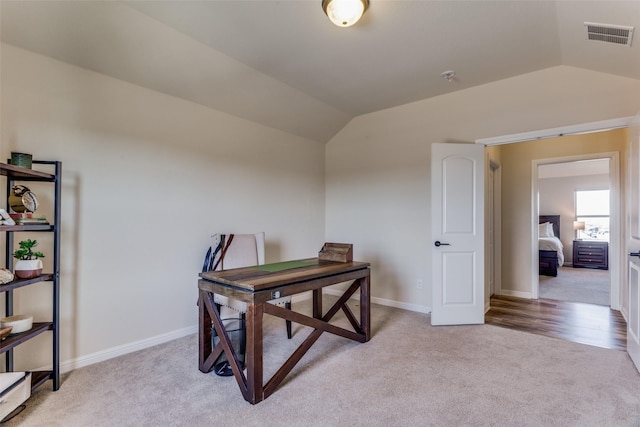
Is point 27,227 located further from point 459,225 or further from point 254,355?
point 459,225

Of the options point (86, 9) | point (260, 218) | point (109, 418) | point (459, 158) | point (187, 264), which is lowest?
point (109, 418)

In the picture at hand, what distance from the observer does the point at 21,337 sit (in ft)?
5.97

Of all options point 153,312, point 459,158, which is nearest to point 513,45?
point 459,158

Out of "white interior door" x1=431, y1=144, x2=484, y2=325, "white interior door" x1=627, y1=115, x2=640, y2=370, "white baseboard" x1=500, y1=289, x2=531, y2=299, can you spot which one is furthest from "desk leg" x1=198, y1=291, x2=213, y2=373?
"white baseboard" x1=500, y1=289, x2=531, y2=299

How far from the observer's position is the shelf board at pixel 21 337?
5.56 feet

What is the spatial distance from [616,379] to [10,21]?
15.6 feet

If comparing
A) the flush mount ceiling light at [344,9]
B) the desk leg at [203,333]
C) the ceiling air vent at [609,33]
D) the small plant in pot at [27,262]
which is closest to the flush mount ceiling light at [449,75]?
the ceiling air vent at [609,33]

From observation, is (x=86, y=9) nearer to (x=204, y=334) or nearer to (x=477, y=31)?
(x=204, y=334)

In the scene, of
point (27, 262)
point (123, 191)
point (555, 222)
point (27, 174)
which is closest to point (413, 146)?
point (123, 191)

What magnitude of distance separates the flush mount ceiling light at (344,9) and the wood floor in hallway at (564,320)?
3.31 m

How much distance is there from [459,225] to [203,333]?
2776 millimetres

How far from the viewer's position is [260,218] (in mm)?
3814

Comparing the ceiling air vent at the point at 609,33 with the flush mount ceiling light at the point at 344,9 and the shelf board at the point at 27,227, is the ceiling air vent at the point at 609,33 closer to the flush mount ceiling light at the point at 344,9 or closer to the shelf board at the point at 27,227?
the flush mount ceiling light at the point at 344,9

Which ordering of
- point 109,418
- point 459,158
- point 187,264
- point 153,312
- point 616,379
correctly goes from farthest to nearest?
point 459,158 → point 187,264 → point 153,312 → point 616,379 → point 109,418
